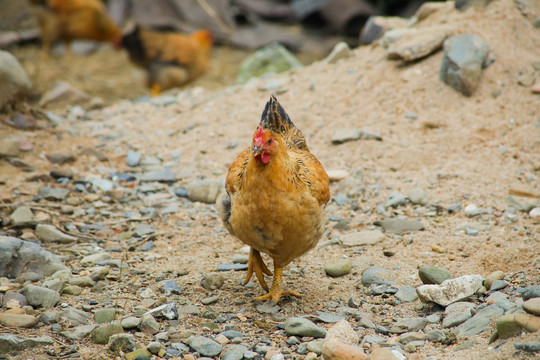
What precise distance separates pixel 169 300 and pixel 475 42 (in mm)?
4546

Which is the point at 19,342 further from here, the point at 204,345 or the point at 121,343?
the point at 204,345

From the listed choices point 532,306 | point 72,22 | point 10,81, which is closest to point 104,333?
point 532,306

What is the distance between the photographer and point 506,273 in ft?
12.0

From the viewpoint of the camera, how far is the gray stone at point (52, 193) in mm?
4926

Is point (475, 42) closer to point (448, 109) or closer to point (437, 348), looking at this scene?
point (448, 109)

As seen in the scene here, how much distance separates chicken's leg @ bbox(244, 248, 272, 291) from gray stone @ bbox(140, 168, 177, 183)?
7.07ft

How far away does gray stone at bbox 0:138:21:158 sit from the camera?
5410 millimetres

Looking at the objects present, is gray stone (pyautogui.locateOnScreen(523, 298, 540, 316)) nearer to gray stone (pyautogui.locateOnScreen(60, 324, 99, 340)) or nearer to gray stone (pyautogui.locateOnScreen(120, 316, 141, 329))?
gray stone (pyautogui.locateOnScreen(120, 316, 141, 329))

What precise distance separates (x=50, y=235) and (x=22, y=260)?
0.62m

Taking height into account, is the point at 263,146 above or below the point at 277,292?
above

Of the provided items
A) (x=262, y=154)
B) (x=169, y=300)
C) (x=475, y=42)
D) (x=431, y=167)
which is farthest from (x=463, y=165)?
(x=169, y=300)

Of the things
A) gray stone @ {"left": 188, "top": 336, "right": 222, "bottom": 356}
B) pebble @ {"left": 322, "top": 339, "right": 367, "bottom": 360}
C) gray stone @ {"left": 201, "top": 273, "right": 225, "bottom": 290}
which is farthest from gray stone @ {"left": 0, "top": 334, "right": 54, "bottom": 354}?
pebble @ {"left": 322, "top": 339, "right": 367, "bottom": 360}

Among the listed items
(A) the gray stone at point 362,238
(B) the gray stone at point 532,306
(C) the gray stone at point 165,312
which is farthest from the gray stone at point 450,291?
(C) the gray stone at point 165,312

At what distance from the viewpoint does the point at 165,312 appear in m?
3.24
